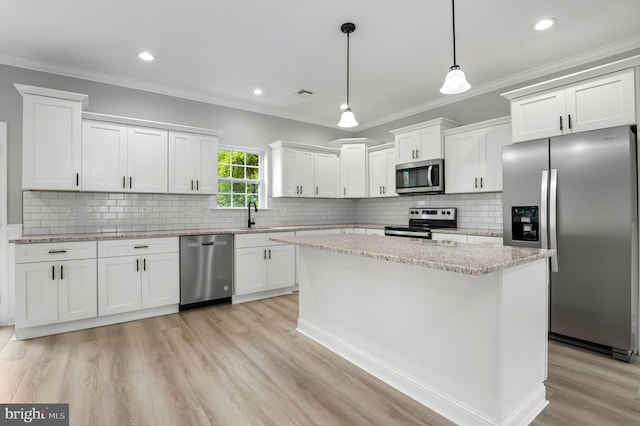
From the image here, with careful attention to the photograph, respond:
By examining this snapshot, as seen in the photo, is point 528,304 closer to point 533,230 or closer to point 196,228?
point 533,230

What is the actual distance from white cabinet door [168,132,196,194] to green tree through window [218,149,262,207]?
64 cm

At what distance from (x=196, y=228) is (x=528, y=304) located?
13.2 feet

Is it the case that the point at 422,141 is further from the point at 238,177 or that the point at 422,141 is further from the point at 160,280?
the point at 160,280

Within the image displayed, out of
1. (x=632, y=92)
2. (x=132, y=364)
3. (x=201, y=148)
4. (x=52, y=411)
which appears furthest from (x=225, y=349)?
(x=632, y=92)

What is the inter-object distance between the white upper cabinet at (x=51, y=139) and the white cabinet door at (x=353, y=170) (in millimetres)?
3817

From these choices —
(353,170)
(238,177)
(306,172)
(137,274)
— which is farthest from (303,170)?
(137,274)

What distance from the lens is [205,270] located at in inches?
156

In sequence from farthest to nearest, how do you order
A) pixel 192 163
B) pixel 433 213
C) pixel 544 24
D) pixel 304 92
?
1. pixel 433 213
2. pixel 304 92
3. pixel 192 163
4. pixel 544 24

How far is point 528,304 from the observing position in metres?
1.83

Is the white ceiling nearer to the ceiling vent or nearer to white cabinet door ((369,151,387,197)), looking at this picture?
the ceiling vent

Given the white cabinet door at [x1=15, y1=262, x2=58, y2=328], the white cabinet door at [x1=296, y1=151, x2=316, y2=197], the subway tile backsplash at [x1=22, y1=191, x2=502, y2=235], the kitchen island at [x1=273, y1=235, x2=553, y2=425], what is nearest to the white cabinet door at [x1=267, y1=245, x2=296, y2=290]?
the subway tile backsplash at [x1=22, y1=191, x2=502, y2=235]

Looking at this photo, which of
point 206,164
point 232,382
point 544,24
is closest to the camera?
point 232,382

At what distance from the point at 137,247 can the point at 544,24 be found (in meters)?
4.63

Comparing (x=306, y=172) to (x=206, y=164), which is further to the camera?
(x=306, y=172)
